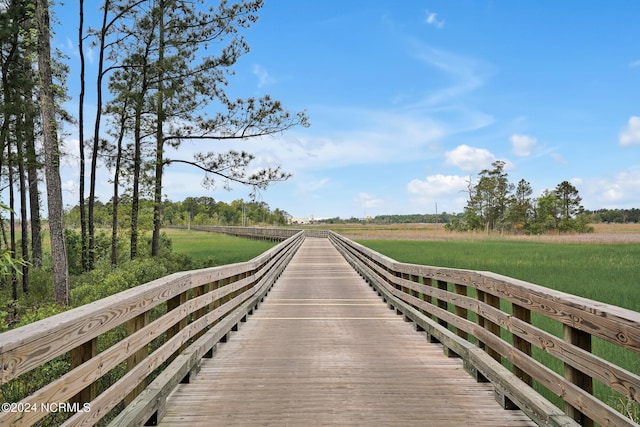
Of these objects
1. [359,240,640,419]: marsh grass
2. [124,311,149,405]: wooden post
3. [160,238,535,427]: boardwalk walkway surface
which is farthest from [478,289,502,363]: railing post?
[124,311,149,405]: wooden post

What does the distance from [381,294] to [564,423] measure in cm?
768

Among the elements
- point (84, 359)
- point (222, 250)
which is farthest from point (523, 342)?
point (222, 250)

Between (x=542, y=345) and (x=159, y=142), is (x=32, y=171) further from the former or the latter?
(x=542, y=345)

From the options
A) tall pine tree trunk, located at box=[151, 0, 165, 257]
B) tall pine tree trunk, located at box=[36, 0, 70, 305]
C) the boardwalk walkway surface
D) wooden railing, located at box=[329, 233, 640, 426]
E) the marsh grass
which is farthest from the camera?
tall pine tree trunk, located at box=[151, 0, 165, 257]

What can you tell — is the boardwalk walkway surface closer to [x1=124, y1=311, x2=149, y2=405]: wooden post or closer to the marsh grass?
[x1=124, y1=311, x2=149, y2=405]: wooden post

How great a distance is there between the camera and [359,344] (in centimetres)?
606

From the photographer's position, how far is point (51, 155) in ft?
39.2

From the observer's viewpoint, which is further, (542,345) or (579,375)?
(542,345)

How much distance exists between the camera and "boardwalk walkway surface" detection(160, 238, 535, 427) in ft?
11.8

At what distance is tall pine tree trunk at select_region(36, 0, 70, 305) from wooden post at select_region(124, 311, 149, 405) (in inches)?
390

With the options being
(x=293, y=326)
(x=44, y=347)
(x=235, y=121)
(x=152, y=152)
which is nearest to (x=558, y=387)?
(x=44, y=347)

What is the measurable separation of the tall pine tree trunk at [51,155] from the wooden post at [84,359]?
1067 cm

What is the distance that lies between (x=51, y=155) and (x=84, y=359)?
11122mm

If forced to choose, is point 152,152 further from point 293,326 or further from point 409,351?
point 409,351
